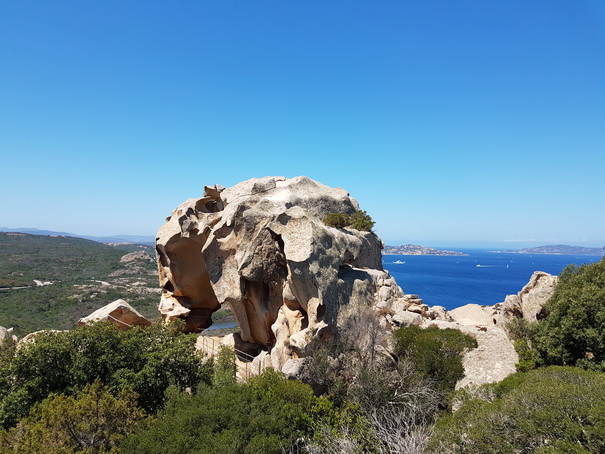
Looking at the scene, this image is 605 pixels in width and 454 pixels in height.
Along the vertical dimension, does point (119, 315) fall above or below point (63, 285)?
above

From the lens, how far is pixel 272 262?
23094 millimetres

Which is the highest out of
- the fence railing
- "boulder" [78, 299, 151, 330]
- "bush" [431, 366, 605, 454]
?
"bush" [431, 366, 605, 454]

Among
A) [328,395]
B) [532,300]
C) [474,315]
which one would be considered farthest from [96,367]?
[474,315]

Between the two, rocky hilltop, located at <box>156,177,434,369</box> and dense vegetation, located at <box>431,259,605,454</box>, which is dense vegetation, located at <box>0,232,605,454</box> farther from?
rocky hilltop, located at <box>156,177,434,369</box>

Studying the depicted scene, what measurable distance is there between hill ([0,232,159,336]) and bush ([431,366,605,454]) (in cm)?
3708

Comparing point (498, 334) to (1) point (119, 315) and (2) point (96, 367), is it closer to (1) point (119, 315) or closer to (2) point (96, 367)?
(2) point (96, 367)

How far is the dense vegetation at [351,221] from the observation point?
2634 cm

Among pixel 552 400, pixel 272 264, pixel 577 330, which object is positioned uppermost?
pixel 272 264

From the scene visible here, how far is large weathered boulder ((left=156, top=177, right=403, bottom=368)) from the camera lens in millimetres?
19750

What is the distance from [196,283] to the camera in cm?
3275

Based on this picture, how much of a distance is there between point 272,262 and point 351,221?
7620mm

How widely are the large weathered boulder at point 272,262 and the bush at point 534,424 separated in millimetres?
9056

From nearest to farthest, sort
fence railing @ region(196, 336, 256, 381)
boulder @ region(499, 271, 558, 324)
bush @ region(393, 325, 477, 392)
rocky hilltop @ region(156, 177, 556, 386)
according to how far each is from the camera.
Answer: bush @ region(393, 325, 477, 392) < rocky hilltop @ region(156, 177, 556, 386) < boulder @ region(499, 271, 558, 324) < fence railing @ region(196, 336, 256, 381)

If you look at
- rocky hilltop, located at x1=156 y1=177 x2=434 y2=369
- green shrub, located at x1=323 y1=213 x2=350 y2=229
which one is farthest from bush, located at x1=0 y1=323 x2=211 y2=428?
green shrub, located at x1=323 y1=213 x2=350 y2=229
